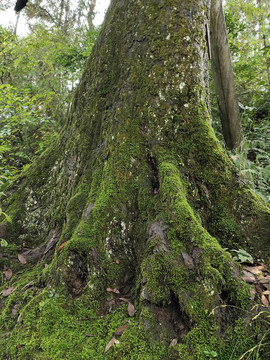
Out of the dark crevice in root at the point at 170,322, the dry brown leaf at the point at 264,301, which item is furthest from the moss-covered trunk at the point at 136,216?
the dry brown leaf at the point at 264,301

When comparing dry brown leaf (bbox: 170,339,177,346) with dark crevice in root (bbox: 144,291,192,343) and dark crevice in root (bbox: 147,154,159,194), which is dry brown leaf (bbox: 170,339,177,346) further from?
dark crevice in root (bbox: 147,154,159,194)

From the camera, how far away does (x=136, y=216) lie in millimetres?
2463

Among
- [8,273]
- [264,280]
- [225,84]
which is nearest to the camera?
[264,280]

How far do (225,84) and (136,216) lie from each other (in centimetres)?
409

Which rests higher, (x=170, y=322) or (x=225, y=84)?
(x=225, y=84)

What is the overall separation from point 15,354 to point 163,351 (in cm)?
106

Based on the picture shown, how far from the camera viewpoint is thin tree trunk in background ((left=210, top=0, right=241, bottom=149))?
5.23 meters

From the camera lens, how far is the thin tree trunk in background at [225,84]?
5.23m

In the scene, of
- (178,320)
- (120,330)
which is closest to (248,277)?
(178,320)

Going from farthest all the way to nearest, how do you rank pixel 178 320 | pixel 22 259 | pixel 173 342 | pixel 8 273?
pixel 22 259
pixel 8 273
pixel 178 320
pixel 173 342

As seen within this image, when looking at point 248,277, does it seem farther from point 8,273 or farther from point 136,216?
point 8,273

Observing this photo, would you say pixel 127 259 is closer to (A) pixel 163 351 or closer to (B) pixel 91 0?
(A) pixel 163 351

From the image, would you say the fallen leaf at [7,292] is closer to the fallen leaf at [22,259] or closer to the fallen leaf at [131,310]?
the fallen leaf at [22,259]

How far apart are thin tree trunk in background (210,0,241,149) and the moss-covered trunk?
2.19 metres
